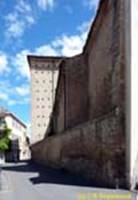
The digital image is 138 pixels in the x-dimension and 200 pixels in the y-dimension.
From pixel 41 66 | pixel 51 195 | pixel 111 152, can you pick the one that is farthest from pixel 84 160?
pixel 41 66

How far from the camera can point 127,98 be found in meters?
12.4

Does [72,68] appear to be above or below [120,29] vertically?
above

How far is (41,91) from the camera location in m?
51.5

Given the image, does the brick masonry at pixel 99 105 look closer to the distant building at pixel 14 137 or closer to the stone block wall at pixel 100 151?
the stone block wall at pixel 100 151

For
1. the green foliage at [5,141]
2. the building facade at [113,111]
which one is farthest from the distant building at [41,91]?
the building facade at [113,111]

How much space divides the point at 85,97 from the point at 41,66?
27.7 m

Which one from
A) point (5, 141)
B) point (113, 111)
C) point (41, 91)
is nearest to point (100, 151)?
point (113, 111)

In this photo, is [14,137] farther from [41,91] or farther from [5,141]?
[41,91]

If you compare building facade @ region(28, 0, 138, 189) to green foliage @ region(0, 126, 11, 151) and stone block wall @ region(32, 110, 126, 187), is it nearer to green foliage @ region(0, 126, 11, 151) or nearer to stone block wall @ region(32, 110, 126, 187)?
stone block wall @ region(32, 110, 126, 187)

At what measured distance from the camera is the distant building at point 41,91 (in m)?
49.9

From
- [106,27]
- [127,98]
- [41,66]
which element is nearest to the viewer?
[127,98]

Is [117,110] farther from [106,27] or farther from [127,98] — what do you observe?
[106,27]

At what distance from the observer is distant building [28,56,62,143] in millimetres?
49875

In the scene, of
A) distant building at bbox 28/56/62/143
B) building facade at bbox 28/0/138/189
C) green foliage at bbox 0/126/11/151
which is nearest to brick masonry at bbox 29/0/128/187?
building facade at bbox 28/0/138/189
